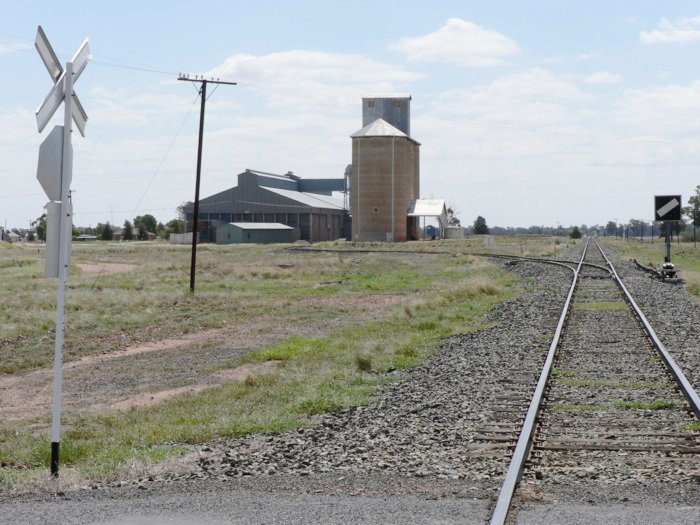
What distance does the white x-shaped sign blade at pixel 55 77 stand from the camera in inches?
301

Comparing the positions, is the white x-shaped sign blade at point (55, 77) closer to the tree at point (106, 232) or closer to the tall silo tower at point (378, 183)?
the tall silo tower at point (378, 183)

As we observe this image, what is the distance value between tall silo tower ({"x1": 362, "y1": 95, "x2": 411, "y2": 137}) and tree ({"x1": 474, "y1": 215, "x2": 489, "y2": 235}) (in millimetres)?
76540

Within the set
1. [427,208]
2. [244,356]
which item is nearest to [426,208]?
[427,208]

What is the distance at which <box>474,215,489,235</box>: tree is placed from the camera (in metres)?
188

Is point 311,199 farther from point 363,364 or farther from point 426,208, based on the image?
point 363,364

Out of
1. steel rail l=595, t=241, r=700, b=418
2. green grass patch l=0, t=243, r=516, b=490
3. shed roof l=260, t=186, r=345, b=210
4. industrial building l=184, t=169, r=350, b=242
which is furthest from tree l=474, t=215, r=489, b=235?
steel rail l=595, t=241, r=700, b=418

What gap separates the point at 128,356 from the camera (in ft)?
61.5

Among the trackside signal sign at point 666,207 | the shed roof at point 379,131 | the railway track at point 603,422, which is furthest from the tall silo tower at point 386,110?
the railway track at point 603,422

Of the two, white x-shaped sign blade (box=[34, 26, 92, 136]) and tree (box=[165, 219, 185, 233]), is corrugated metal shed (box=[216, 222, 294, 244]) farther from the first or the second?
white x-shaped sign blade (box=[34, 26, 92, 136])

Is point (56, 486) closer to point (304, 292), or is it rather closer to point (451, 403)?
point (451, 403)

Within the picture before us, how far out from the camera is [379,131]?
340 ft

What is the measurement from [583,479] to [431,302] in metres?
19.0

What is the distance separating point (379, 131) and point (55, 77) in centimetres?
9698

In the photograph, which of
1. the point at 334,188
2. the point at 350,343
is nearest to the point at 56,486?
the point at 350,343
